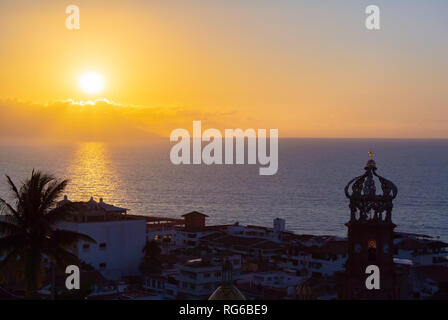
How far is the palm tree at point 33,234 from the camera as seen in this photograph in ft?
72.9

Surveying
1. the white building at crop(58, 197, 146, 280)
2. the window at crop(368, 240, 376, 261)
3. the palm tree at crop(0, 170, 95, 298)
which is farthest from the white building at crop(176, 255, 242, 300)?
the palm tree at crop(0, 170, 95, 298)

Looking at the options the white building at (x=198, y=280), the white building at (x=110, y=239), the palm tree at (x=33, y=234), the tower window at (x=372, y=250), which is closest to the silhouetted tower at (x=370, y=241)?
the tower window at (x=372, y=250)

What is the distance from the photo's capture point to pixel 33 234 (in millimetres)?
22391

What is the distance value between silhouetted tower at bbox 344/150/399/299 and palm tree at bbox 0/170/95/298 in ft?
35.5

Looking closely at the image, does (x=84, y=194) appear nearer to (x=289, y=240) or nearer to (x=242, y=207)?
(x=242, y=207)

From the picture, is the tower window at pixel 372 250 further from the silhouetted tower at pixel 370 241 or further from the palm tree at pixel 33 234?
the palm tree at pixel 33 234

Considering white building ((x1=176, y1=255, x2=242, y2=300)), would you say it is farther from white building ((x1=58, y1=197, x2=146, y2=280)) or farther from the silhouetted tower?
the silhouetted tower

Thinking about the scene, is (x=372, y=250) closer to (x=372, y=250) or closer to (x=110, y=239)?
(x=372, y=250)

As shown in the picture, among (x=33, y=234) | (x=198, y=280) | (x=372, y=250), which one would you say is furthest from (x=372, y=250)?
(x=198, y=280)

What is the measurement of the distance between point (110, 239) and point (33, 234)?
4484 cm

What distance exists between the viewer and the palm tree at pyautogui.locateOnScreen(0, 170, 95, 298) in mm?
22219

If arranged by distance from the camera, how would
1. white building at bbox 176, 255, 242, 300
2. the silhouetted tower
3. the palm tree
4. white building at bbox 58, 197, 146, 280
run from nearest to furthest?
the palm tree, the silhouetted tower, white building at bbox 176, 255, 242, 300, white building at bbox 58, 197, 146, 280

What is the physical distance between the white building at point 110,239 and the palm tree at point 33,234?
41035 millimetres
